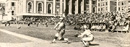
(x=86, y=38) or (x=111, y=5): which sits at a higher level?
(x=111, y=5)

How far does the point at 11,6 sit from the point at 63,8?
3480cm

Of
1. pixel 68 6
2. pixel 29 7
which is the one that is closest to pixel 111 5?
pixel 68 6

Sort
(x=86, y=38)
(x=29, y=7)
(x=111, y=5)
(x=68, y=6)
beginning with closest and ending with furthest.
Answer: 1. (x=86, y=38)
2. (x=111, y=5)
3. (x=29, y=7)
4. (x=68, y=6)

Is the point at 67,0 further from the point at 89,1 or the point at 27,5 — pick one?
the point at 27,5

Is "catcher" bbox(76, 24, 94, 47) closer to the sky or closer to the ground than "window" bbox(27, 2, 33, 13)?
closer to the ground

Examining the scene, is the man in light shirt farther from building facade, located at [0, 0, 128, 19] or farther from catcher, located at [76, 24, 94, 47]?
building facade, located at [0, 0, 128, 19]

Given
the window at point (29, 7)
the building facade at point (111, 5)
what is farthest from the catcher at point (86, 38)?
the window at point (29, 7)

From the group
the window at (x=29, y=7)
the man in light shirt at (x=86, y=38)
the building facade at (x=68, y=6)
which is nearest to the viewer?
the man in light shirt at (x=86, y=38)

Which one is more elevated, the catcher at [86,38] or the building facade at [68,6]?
the building facade at [68,6]

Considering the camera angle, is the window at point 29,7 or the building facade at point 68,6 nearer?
the building facade at point 68,6

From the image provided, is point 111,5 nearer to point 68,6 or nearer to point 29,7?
point 68,6

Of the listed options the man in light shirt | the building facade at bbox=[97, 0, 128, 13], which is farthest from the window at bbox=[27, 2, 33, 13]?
the man in light shirt

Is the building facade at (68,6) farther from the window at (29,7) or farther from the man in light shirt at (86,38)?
the man in light shirt at (86,38)

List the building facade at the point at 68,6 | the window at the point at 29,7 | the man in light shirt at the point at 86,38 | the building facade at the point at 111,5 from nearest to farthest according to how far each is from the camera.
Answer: the man in light shirt at the point at 86,38 → the building facade at the point at 111,5 → the building facade at the point at 68,6 → the window at the point at 29,7
